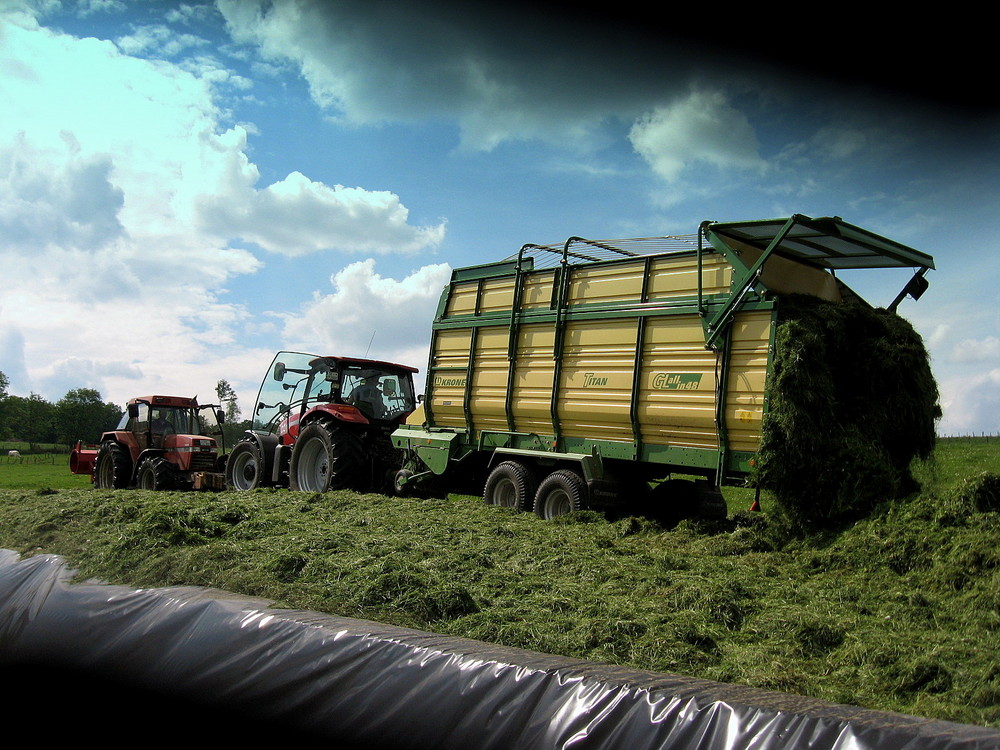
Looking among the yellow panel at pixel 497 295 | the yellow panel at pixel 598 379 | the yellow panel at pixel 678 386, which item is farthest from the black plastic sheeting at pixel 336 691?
the yellow panel at pixel 497 295

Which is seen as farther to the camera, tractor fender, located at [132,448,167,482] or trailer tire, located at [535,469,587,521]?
tractor fender, located at [132,448,167,482]

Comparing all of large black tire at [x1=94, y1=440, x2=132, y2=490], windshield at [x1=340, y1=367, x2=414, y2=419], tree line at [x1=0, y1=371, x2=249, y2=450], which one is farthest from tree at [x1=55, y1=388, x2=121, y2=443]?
windshield at [x1=340, y1=367, x2=414, y2=419]

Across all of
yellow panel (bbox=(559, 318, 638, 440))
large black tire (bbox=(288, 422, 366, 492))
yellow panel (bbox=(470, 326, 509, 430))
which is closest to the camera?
yellow panel (bbox=(559, 318, 638, 440))

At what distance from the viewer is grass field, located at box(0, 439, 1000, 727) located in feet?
12.6

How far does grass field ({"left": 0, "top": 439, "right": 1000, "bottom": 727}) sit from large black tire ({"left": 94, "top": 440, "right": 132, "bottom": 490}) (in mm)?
8165

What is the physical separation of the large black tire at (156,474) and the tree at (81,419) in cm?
5345

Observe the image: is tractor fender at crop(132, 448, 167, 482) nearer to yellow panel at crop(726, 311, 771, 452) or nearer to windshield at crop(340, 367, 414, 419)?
windshield at crop(340, 367, 414, 419)

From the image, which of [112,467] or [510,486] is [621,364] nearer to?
[510,486]

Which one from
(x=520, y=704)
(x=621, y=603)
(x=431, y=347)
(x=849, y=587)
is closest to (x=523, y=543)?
(x=621, y=603)

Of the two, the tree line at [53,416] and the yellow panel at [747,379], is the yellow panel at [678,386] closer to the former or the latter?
the yellow panel at [747,379]

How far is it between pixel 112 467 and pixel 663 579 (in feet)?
43.7

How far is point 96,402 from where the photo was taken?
74812 mm

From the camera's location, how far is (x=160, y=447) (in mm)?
14930

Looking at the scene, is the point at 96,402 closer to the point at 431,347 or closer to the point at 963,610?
the point at 431,347
